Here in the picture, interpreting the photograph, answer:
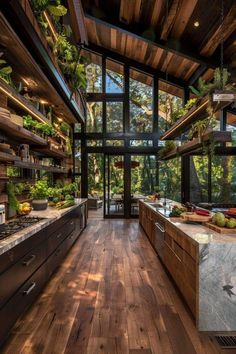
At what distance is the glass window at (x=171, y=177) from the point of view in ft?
29.1

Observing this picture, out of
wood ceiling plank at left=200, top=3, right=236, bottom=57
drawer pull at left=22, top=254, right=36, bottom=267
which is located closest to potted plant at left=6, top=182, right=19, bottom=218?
drawer pull at left=22, top=254, right=36, bottom=267

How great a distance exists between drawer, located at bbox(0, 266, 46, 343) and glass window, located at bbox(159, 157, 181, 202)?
6.60 meters

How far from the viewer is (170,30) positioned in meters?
6.15

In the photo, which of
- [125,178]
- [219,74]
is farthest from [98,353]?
[125,178]

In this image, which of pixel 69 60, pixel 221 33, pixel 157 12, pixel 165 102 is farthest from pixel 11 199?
pixel 165 102

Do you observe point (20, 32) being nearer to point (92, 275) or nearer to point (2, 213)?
point (2, 213)

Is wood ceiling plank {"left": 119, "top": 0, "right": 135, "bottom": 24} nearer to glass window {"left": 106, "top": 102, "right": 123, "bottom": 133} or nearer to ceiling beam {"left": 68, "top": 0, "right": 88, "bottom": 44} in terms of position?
ceiling beam {"left": 68, "top": 0, "right": 88, "bottom": 44}

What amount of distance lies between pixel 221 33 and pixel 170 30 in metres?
2.67

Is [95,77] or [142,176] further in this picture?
[95,77]

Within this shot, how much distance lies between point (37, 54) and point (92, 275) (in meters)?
3.15

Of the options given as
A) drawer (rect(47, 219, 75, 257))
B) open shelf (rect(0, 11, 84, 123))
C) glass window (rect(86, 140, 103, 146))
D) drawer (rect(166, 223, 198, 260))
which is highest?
open shelf (rect(0, 11, 84, 123))

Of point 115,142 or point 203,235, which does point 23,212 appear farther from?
point 115,142

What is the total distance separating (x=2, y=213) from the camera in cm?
243

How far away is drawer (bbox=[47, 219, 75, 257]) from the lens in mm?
3266
